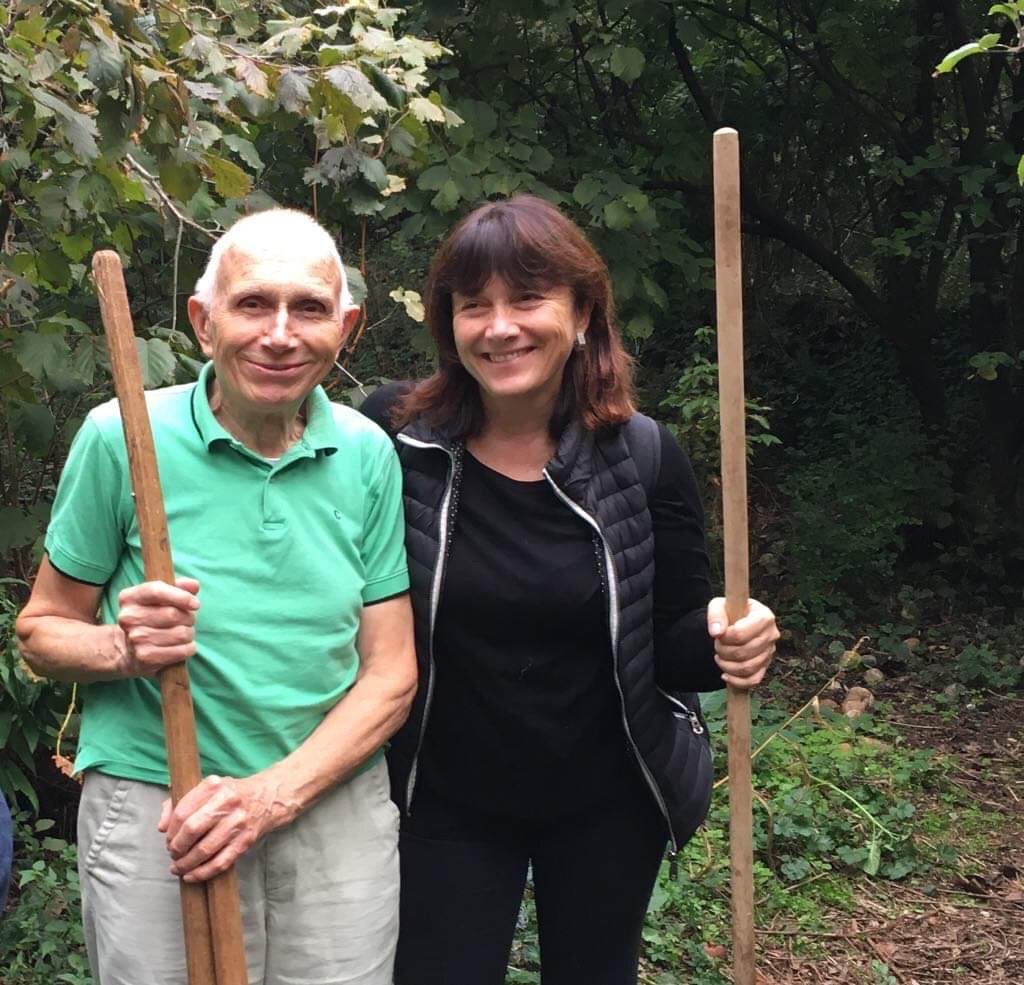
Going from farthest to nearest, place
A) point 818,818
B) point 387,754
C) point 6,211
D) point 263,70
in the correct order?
point 818,818
point 6,211
point 263,70
point 387,754

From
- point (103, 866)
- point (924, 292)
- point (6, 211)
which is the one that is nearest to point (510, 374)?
point (103, 866)

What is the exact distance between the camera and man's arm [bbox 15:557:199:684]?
150 cm

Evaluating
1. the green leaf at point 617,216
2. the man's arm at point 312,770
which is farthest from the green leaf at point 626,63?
the man's arm at point 312,770

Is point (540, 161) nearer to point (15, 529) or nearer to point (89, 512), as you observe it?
point (15, 529)

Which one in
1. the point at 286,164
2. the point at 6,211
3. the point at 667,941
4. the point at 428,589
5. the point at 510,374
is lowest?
the point at 667,941

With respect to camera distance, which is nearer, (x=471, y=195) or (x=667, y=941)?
(x=667, y=941)

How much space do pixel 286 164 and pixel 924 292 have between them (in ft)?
15.5

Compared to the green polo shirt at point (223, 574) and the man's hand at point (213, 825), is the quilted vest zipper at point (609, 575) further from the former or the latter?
the man's hand at point (213, 825)

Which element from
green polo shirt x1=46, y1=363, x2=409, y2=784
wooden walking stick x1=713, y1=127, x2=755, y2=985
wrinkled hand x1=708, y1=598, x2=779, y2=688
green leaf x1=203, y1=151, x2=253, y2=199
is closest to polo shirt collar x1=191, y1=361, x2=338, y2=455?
green polo shirt x1=46, y1=363, x2=409, y2=784

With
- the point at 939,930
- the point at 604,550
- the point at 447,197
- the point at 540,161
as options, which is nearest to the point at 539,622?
the point at 604,550

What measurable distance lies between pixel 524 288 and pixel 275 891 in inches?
40.2

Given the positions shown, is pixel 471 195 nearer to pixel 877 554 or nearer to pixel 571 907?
pixel 571 907

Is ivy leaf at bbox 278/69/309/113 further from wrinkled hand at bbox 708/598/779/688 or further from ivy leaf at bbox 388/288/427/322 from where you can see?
wrinkled hand at bbox 708/598/779/688

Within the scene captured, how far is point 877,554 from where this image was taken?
266 inches
